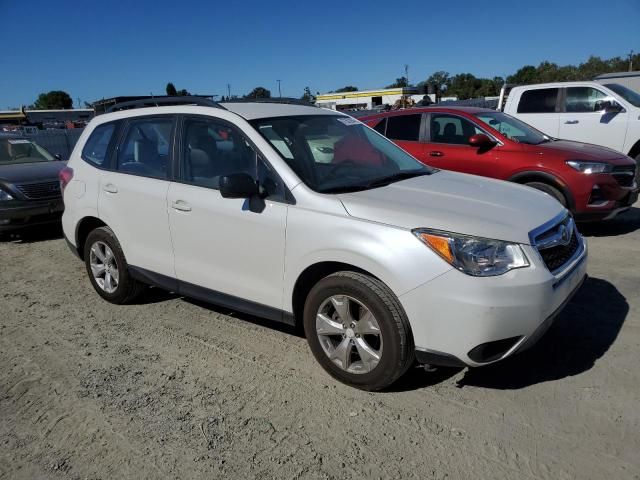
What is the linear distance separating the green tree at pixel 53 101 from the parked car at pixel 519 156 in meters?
114

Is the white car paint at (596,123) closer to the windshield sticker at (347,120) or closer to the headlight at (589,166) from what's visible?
the headlight at (589,166)

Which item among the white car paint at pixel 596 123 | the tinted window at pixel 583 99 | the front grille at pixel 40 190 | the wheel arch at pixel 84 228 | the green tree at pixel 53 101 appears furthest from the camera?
the green tree at pixel 53 101

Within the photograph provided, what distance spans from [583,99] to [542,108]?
71 centimetres

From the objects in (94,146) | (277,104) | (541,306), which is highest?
(277,104)

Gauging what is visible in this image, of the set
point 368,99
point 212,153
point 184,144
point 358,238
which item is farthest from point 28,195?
point 368,99

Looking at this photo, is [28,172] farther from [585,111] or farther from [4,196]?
[585,111]

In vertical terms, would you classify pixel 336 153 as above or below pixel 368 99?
above

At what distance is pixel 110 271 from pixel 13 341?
98 centimetres

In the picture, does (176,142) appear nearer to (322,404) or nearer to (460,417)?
(322,404)

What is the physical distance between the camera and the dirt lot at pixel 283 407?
8.75 ft

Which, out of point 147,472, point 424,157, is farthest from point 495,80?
point 147,472

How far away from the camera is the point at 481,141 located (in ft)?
22.5

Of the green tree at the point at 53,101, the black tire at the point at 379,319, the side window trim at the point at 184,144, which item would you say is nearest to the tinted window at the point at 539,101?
the side window trim at the point at 184,144

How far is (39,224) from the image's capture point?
25.4 ft
